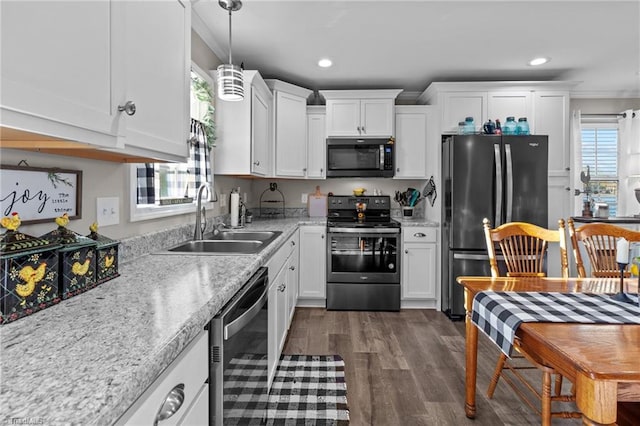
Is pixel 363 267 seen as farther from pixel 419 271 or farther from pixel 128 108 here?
pixel 128 108

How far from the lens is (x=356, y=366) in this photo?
245cm

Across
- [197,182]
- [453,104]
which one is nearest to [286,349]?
[197,182]

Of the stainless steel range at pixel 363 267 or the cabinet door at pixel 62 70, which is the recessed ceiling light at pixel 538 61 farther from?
the cabinet door at pixel 62 70

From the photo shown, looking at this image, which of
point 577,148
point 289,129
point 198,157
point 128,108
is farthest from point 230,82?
point 577,148

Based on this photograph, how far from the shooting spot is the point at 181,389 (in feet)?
2.65

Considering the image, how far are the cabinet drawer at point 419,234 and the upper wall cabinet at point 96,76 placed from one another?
2642 mm

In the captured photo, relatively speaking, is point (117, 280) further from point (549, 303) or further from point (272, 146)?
Result: point (272, 146)

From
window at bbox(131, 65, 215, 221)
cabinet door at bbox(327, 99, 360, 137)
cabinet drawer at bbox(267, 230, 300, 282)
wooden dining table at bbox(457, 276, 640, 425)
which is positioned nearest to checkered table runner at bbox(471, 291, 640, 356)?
wooden dining table at bbox(457, 276, 640, 425)

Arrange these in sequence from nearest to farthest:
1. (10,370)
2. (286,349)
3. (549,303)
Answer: (10,370) < (549,303) < (286,349)

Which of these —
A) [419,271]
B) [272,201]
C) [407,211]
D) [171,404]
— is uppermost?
[272,201]

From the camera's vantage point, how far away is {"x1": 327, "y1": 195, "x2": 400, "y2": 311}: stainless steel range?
3611mm

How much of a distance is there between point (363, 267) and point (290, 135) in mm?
1613

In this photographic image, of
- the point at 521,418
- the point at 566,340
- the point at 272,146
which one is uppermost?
the point at 272,146

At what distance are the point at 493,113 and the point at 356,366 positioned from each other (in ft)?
9.62
